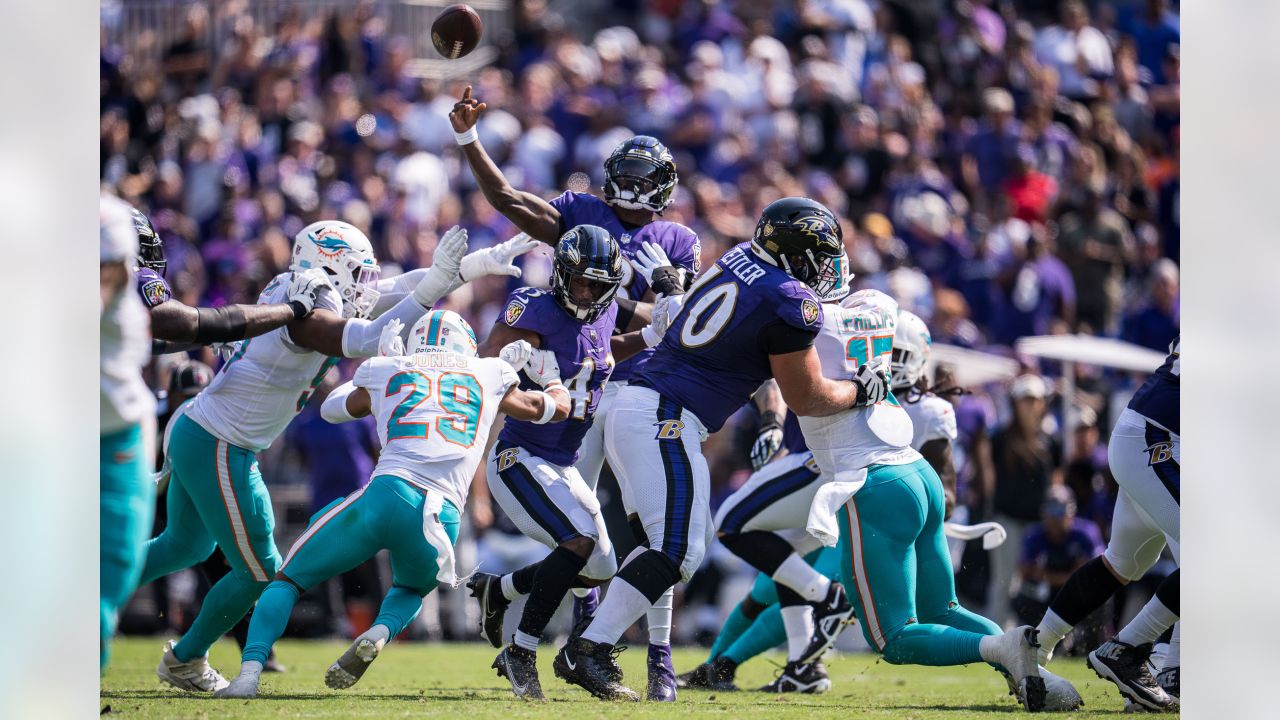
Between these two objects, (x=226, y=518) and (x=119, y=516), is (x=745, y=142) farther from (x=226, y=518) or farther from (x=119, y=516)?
(x=119, y=516)

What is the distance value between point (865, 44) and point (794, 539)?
28.2 ft

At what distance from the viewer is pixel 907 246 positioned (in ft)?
43.7

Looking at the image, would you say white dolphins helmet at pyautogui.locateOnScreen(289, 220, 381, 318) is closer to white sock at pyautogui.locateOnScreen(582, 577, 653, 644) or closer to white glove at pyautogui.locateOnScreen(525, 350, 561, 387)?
white glove at pyautogui.locateOnScreen(525, 350, 561, 387)

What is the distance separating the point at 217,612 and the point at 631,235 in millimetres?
2544

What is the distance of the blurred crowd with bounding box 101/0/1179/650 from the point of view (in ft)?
41.2

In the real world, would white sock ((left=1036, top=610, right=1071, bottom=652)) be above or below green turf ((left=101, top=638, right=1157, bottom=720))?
above

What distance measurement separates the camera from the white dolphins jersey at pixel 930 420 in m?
7.38

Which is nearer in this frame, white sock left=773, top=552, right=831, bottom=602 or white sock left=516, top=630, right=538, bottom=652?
white sock left=516, top=630, right=538, bottom=652

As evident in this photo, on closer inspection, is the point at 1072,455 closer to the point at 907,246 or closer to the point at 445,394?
the point at 907,246

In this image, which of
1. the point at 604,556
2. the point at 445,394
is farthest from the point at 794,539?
the point at 445,394

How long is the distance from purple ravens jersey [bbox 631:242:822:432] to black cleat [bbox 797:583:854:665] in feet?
4.18

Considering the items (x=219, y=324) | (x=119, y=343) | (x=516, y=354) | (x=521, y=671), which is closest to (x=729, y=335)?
(x=516, y=354)

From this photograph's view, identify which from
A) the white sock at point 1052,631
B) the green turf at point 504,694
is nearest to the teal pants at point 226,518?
the green turf at point 504,694

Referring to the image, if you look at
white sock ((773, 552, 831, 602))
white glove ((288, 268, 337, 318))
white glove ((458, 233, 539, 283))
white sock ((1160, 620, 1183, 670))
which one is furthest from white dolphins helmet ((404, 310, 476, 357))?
white sock ((1160, 620, 1183, 670))
